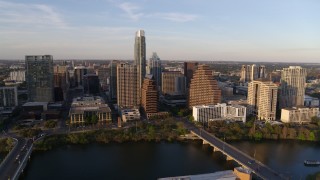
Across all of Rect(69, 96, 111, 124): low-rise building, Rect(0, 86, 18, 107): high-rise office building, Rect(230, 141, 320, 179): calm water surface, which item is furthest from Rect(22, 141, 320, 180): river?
Rect(0, 86, 18, 107): high-rise office building

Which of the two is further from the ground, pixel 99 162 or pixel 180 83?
pixel 180 83

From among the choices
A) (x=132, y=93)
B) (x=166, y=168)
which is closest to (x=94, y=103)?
(x=132, y=93)

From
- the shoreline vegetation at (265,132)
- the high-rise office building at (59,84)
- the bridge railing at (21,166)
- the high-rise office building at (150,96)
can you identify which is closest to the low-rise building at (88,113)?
the high-rise office building at (150,96)

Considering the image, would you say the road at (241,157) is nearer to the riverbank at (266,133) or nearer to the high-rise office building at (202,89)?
the riverbank at (266,133)

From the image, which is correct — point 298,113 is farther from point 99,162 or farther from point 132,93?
point 99,162

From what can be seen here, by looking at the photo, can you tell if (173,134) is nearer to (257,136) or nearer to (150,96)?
(257,136)

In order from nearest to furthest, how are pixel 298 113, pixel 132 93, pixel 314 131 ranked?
pixel 314 131 → pixel 298 113 → pixel 132 93

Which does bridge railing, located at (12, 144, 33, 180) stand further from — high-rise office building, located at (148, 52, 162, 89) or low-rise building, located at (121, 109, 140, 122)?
high-rise office building, located at (148, 52, 162, 89)
